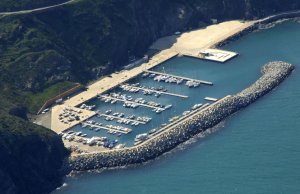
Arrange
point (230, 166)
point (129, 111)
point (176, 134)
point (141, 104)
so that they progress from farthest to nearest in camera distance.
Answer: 1. point (141, 104)
2. point (129, 111)
3. point (176, 134)
4. point (230, 166)

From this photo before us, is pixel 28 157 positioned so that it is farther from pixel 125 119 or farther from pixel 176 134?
pixel 176 134

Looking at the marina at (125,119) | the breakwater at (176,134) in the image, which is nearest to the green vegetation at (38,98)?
the marina at (125,119)

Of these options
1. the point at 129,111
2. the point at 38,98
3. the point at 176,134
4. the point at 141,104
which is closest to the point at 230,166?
the point at 176,134

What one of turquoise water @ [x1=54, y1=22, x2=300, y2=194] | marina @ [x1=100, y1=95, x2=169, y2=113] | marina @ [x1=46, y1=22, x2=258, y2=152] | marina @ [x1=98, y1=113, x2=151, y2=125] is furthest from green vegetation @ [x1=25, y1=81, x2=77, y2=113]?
turquoise water @ [x1=54, y1=22, x2=300, y2=194]

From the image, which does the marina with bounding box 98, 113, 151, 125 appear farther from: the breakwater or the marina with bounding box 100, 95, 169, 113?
the breakwater

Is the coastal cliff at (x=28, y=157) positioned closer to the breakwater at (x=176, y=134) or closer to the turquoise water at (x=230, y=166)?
the turquoise water at (x=230, y=166)

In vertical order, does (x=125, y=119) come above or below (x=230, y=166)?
above

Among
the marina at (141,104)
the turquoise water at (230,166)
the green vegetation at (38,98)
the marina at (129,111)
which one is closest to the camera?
the turquoise water at (230,166)

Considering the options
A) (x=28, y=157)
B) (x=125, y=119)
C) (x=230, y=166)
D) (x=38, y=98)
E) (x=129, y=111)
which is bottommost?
(x=230, y=166)

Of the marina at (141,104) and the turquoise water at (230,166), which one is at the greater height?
the marina at (141,104)
